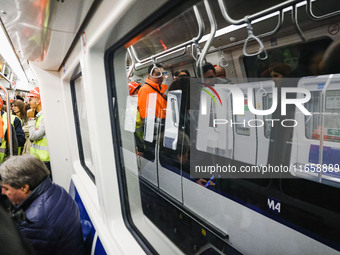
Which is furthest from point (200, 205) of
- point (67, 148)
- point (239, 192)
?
point (67, 148)

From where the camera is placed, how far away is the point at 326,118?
5.88ft

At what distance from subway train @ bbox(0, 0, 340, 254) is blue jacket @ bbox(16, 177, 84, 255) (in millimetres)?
183

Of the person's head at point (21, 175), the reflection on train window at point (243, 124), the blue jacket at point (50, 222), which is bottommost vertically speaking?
the blue jacket at point (50, 222)

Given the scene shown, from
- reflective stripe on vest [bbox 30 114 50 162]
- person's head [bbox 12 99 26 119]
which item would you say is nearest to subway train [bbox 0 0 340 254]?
reflective stripe on vest [bbox 30 114 50 162]

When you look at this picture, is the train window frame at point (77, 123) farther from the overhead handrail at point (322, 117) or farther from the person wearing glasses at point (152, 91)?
the overhead handrail at point (322, 117)

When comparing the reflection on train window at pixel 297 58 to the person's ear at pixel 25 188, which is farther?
the reflection on train window at pixel 297 58

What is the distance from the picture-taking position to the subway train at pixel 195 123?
1.30m

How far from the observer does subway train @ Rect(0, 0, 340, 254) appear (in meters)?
1.30

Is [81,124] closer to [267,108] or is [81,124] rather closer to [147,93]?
[147,93]

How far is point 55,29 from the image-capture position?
138 cm

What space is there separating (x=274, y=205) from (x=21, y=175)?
2.15 meters

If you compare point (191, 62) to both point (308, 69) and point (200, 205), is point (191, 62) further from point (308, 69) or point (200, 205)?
point (200, 205)

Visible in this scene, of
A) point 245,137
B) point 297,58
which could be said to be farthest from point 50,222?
point 297,58

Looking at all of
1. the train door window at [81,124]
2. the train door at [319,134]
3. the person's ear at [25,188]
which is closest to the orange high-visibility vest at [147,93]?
the train door window at [81,124]
